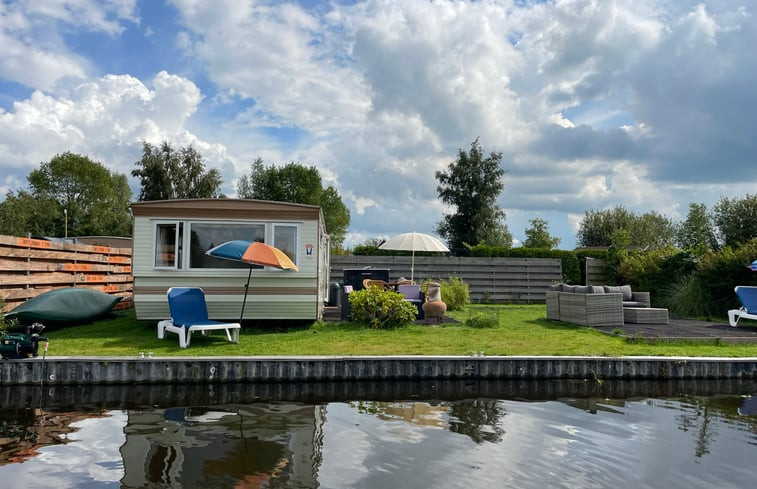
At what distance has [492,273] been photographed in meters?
19.0

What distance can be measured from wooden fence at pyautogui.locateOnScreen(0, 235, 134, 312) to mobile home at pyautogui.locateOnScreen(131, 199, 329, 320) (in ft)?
7.46

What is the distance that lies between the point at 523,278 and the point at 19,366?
50.8 ft

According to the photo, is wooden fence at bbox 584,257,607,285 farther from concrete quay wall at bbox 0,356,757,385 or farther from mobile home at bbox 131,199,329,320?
mobile home at bbox 131,199,329,320

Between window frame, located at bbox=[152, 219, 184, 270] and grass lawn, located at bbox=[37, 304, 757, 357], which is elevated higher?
window frame, located at bbox=[152, 219, 184, 270]

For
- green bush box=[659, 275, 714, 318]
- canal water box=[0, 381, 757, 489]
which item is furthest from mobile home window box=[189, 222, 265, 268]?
green bush box=[659, 275, 714, 318]

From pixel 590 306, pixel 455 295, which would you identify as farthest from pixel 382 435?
pixel 455 295

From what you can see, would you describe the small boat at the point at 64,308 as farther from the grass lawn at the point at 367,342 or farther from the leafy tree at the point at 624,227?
the leafy tree at the point at 624,227

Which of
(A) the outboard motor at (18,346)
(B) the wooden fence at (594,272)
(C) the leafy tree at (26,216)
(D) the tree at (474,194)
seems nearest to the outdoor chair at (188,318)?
(A) the outboard motor at (18,346)

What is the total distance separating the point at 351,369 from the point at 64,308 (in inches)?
259

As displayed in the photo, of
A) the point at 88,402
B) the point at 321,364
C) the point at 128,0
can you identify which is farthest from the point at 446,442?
the point at 128,0

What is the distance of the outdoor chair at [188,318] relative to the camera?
9133mm

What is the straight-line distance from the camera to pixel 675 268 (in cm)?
1586

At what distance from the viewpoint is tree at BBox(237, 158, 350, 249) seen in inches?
1713

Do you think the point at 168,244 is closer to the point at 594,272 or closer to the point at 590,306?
the point at 590,306
